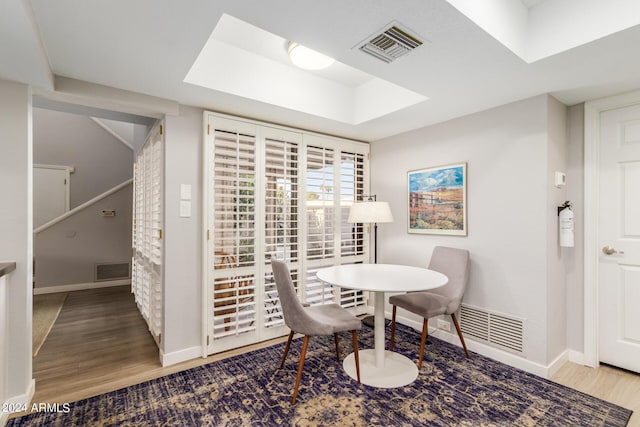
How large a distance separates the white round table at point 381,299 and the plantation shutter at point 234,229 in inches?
32.5

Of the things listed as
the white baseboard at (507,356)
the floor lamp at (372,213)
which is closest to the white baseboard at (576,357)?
the white baseboard at (507,356)

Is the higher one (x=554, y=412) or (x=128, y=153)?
(x=128, y=153)

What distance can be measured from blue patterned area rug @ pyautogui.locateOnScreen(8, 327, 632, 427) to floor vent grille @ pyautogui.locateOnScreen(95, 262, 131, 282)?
4000 millimetres

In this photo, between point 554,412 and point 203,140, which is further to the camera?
point 203,140

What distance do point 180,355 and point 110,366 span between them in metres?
0.56

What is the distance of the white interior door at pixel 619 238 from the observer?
2395 millimetres

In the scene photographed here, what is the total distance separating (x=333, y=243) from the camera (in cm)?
354

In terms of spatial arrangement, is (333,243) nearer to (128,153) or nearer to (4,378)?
(4,378)

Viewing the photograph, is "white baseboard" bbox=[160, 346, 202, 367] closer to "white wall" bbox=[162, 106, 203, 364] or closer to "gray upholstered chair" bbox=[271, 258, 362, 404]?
"white wall" bbox=[162, 106, 203, 364]

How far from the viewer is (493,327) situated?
2691mm

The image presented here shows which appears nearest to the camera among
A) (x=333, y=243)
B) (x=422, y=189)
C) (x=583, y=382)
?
(x=583, y=382)

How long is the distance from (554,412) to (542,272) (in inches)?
37.7

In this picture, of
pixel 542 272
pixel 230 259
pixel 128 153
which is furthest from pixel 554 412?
pixel 128 153

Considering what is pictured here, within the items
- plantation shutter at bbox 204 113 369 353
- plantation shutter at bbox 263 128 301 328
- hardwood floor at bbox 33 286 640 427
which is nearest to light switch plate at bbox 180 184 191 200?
plantation shutter at bbox 204 113 369 353
